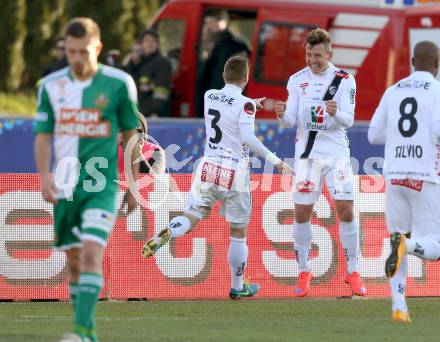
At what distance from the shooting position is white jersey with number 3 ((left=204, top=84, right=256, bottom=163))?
514 inches

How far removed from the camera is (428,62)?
11.3 metres

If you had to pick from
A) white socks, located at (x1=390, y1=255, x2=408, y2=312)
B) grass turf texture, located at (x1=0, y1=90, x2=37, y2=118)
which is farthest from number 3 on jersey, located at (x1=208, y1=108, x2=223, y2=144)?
grass turf texture, located at (x1=0, y1=90, x2=37, y2=118)

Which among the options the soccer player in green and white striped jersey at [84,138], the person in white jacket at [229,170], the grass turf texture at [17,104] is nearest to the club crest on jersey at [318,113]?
the person in white jacket at [229,170]

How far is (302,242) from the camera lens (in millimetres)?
13406

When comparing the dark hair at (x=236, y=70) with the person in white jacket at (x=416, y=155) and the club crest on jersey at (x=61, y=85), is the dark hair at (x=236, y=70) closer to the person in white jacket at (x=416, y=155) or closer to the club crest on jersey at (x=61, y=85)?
the person in white jacket at (x=416, y=155)

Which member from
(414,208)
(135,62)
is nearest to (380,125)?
(414,208)

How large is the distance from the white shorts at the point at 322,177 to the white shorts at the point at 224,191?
0.46 meters

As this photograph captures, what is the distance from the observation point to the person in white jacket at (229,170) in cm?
1308

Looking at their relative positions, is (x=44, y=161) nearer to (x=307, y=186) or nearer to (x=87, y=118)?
(x=87, y=118)

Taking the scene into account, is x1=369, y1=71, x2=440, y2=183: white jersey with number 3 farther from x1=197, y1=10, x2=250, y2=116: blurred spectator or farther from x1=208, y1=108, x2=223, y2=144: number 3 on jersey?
x1=197, y1=10, x2=250, y2=116: blurred spectator

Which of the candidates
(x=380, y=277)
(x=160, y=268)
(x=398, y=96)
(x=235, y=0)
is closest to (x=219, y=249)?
(x=160, y=268)

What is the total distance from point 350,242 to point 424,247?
90.0 inches

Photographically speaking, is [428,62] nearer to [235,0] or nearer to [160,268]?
[160,268]

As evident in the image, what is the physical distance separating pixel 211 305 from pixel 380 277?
178cm
